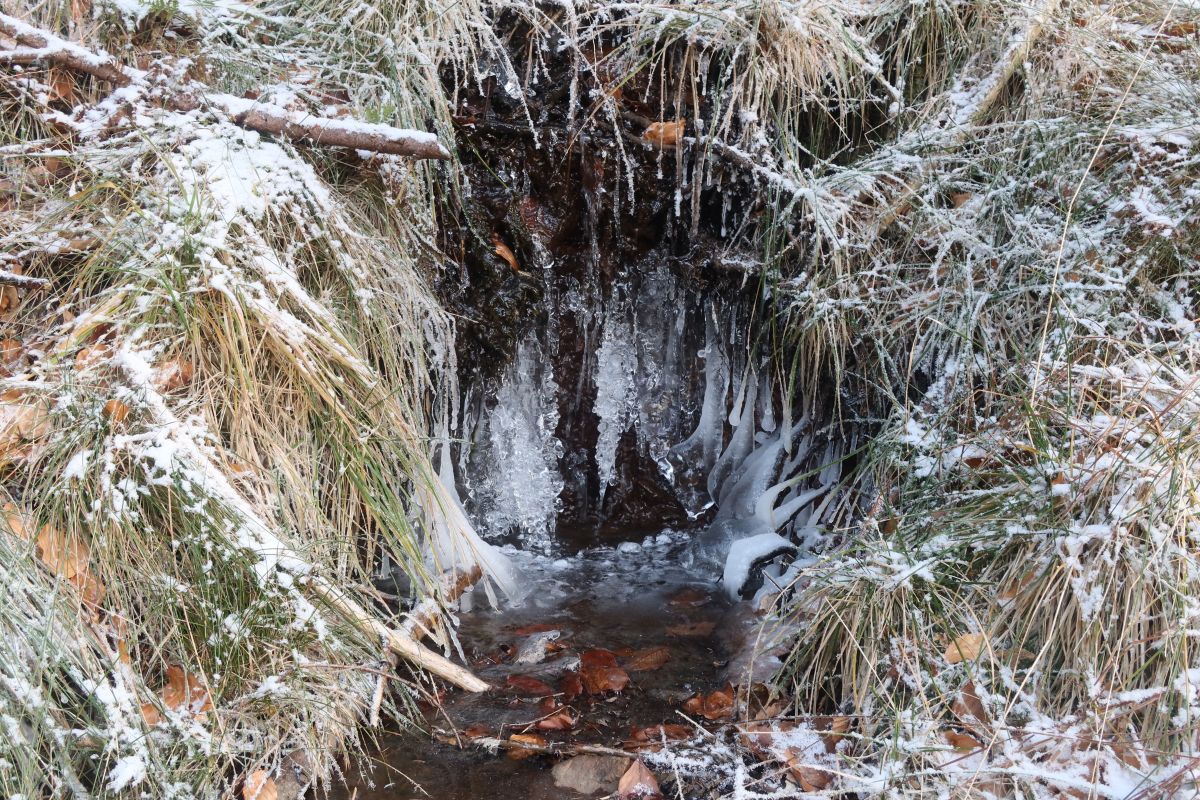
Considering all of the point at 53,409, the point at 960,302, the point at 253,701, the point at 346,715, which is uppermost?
the point at 960,302

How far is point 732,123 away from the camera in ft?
9.82

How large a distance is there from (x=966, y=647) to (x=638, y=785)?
0.77 meters

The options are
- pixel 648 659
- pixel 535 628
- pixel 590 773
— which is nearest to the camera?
pixel 590 773

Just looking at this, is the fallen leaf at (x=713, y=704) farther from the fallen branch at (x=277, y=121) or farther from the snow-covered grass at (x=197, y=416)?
the fallen branch at (x=277, y=121)

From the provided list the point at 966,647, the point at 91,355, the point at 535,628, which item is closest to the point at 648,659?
the point at 535,628

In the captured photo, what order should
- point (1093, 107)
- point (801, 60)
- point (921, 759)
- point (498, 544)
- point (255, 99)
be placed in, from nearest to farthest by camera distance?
point (921, 759) < point (255, 99) < point (1093, 107) < point (801, 60) < point (498, 544)

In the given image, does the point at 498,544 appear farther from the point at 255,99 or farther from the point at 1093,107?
the point at 1093,107

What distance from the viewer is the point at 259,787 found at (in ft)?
5.87

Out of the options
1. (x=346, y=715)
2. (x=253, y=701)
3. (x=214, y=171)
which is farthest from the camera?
(x=214, y=171)

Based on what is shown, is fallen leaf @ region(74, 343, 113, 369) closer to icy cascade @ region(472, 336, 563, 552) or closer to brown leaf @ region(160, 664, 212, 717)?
brown leaf @ region(160, 664, 212, 717)

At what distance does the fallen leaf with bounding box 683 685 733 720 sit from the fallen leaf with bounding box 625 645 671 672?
0.21 metres

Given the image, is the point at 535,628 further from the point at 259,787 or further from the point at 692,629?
the point at 259,787

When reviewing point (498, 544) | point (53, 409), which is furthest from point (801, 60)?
point (53, 409)

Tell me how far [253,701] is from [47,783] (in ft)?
1.20
